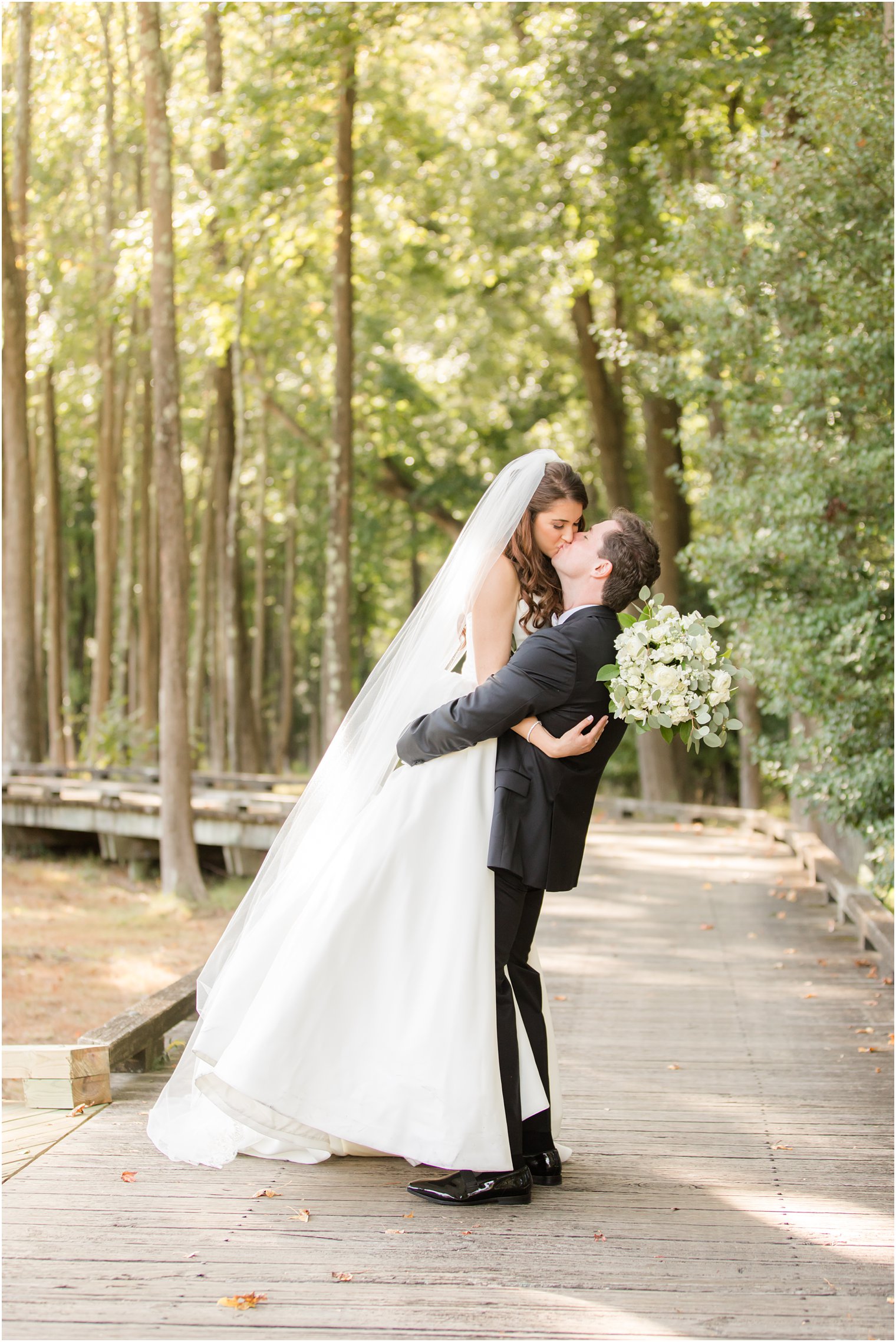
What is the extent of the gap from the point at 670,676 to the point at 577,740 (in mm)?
362

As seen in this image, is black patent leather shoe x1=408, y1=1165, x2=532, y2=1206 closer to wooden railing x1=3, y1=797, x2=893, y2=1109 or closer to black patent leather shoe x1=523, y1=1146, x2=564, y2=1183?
black patent leather shoe x1=523, y1=1146, x2=564, y2=1183

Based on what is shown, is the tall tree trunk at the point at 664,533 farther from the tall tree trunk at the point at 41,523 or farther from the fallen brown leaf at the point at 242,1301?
the fallen brown leaf at the point at 242,1301

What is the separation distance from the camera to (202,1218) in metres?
3.67

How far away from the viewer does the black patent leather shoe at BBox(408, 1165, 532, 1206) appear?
12.6 feet

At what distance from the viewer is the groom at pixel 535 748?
3.84 meters

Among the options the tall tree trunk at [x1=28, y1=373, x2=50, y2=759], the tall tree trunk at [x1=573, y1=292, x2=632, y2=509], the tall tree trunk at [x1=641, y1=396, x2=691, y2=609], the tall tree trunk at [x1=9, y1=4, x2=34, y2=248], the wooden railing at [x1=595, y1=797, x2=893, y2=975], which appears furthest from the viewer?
the tall tree trunk at [x1=28, y1=373, x2=50, y2=759]

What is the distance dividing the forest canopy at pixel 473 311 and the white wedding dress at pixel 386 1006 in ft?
11.6

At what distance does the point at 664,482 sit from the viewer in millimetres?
16672

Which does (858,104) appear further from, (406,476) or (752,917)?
(406,476)

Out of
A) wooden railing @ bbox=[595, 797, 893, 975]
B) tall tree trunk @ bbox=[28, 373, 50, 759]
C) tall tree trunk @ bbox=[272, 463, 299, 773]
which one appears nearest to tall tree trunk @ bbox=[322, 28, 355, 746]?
wooden railing @ bbox=[595, 797, 893, 975]

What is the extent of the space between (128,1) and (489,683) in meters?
16.3

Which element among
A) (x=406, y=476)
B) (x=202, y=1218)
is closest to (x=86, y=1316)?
(x=202, y=1218)

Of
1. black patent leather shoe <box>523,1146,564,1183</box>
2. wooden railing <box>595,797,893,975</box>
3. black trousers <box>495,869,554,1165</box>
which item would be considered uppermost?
black trousers <box>495,869,554,1165</box>

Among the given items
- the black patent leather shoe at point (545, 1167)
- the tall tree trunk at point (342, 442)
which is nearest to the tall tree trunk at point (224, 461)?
the tall tree trunk at point (342, 442)
